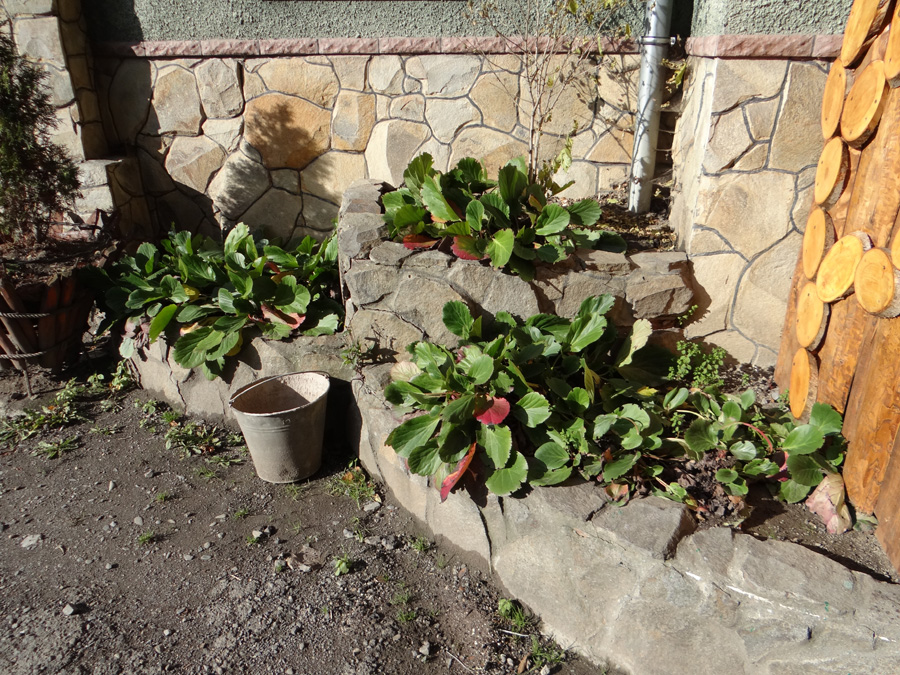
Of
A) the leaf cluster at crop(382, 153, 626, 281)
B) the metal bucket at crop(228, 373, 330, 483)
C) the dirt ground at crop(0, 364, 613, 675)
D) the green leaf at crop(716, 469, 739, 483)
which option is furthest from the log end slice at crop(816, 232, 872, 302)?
the metal bucket at crop(228, 373, 330, 483)

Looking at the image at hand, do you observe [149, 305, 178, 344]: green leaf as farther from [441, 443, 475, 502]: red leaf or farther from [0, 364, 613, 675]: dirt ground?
[441, 443, 475, 502]: red leaf

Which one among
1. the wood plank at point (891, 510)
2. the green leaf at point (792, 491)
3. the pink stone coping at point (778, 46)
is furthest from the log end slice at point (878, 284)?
the pink stone coping at point (778, 46)

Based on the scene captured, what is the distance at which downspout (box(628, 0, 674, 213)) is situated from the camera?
3.34m

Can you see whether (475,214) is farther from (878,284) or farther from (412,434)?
(878,284)

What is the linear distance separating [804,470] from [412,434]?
4.64 ft

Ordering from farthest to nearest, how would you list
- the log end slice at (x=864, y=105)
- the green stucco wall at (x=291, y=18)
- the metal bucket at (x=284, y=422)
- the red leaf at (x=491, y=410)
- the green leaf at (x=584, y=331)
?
the green stucco wall at (x=291, y=18)
the metal bucket at (x=284, y=422)
the green leaf at (x=584, y=331)
the red leaf at (x=491, y=410)
the log end slice at (x=864, y=105)

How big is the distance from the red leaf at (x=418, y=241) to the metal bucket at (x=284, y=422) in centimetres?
78

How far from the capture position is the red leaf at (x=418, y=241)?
2922mm

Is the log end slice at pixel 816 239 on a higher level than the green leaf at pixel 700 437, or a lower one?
higher

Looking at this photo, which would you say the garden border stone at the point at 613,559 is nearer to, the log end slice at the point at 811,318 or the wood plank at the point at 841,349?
the log end slice at the point at 811,318

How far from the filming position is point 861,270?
2.15 metres

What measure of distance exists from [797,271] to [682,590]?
1.62 m

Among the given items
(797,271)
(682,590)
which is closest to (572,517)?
(682,590)

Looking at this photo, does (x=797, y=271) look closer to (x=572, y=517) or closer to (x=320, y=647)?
(x=572, y=517)
